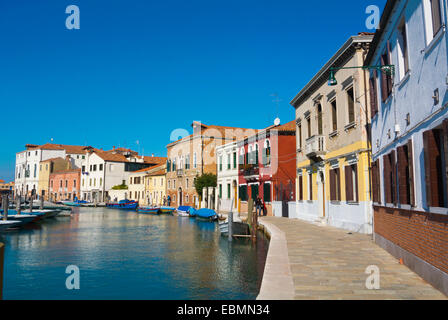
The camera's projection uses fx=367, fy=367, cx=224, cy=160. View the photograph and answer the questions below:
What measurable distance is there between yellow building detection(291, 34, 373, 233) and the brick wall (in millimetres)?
3734

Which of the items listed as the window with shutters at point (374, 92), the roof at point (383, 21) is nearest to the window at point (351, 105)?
the window with shutters at point (374, 92)

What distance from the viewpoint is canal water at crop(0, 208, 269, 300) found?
789 cm

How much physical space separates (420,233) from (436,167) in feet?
4.29

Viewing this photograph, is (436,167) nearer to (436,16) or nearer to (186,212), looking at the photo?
(436,16)

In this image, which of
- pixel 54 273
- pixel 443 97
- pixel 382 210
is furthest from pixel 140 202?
pixel 443 97

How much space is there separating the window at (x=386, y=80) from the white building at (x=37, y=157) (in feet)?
229

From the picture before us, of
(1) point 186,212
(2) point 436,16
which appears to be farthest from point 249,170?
Result: (2) point 436,16

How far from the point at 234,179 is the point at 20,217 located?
16.0 metres

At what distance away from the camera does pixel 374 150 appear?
968 centimetres

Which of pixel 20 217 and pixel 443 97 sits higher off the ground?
pixel 443 97

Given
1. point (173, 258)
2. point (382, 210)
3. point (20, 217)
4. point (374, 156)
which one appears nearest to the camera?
point (382, 210)

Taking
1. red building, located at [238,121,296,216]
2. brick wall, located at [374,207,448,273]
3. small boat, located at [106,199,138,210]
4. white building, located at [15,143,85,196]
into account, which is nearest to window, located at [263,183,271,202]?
red building, located at [238,121,296,216]
